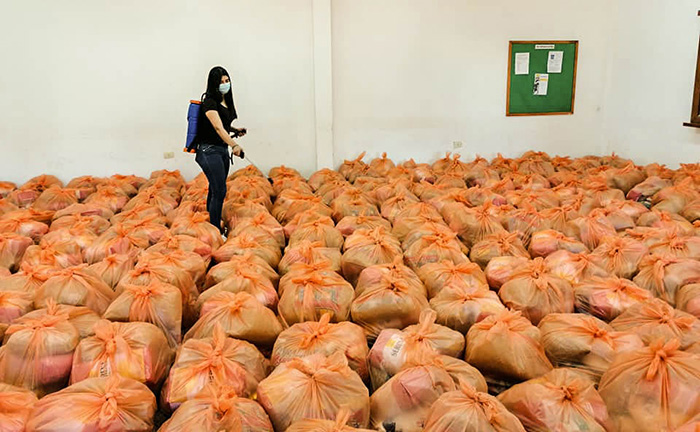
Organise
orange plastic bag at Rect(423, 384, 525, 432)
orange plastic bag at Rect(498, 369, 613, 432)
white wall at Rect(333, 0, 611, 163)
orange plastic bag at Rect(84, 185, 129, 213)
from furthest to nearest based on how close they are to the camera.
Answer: white wall at Rect(333, 0, 611, 163)
orange plastic bag at Rect(84, 185, 129, 213)
orange plastic bag at Rect(498, 369, 613, 432)
orange plastic bag at Rect(423, 384, 525, 432)

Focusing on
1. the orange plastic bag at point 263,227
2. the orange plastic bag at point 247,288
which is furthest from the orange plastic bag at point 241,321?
the orange plastic bag at point 263,227

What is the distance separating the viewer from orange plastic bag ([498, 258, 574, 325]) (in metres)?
2.15

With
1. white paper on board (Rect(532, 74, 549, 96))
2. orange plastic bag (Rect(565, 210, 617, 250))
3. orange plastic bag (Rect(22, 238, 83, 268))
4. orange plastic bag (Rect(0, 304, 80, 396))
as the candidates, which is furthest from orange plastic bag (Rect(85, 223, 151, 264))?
white paper on board (Rect(532, 74, 549, 96))

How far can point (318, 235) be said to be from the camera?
3072 millimetres

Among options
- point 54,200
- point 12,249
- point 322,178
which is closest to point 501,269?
point 322,178

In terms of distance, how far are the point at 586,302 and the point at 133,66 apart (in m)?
4.65

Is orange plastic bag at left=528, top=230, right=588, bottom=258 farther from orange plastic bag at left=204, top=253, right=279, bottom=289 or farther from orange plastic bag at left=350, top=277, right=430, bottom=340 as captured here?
orange plastic bag at left=204, top=253, right=279, bottom=289

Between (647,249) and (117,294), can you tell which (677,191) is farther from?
(117,294)

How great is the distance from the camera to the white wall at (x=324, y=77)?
5.02 m

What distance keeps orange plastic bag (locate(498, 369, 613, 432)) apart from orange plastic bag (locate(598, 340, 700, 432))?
6 centimetres

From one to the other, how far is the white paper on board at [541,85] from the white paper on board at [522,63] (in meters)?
0.16

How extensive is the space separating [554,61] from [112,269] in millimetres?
5283

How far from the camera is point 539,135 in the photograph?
→ 6.14 m

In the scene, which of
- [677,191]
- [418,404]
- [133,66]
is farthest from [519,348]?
[133,66]
